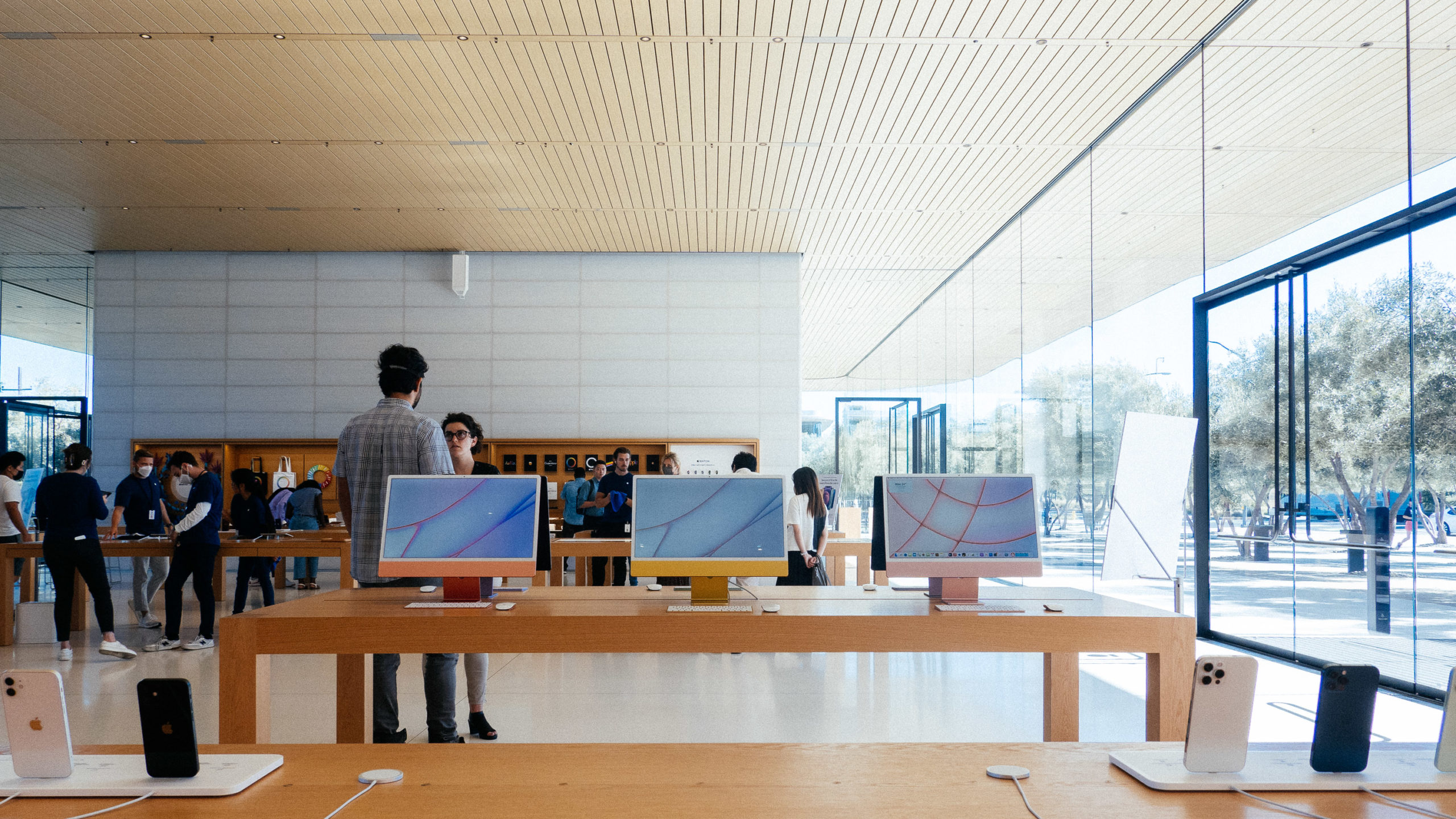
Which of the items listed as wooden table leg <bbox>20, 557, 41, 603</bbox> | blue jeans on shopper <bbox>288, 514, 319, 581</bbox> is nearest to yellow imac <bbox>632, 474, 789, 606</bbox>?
wooden table leg <bbox>20, 557, 41, 603</bbox>

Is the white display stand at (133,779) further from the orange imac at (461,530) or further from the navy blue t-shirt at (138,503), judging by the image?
the navy blue t-shirt at (138,503)

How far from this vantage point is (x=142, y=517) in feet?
24.8

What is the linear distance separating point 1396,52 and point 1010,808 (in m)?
5.64

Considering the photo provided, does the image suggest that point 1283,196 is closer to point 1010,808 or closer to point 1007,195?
point 1007,195

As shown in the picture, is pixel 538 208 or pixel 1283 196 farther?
pixel 538 208

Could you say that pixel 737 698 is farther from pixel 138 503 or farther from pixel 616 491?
pixel 138 503

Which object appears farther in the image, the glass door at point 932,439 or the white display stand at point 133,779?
the glass door at point 932,439

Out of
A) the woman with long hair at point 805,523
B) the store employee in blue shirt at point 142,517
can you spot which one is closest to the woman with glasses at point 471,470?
the woman with long hair at point 805,523

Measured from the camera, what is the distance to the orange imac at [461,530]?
10.2 ft

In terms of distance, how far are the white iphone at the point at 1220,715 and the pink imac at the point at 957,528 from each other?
1.53 m

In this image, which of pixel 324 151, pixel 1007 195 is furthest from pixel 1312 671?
pixel 324 151

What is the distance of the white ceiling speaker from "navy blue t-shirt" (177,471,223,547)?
196 inches

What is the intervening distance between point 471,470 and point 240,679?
74.5 inches

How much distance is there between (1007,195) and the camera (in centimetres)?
903
